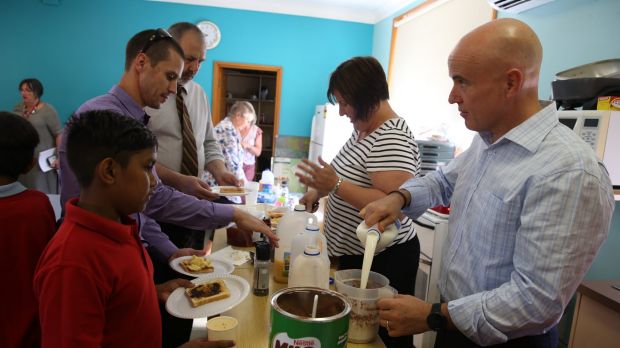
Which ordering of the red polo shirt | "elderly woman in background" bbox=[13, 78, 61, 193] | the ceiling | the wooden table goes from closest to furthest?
1. the red polo shirt
2. the wooden table
3. "elderly woman in background" bbox=[13, 78, 61, 193]
4. the ceiling

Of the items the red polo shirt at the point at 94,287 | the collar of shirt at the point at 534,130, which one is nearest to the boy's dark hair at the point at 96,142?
the red polo shirt at the point at 94,287

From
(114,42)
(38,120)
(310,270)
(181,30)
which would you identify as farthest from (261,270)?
(114,42)

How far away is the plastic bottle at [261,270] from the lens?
1.29m

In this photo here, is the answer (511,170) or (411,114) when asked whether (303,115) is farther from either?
(511,170)

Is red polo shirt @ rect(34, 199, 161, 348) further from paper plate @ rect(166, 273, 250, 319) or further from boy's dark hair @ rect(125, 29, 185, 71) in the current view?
boy's dark hair @ rect(125, 29, 185, 71)

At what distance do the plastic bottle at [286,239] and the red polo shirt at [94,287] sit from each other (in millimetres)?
476

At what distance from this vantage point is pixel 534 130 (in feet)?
3.13

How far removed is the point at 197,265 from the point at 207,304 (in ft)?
1.03

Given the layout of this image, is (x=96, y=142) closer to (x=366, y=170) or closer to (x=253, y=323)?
(x=253, y=323)

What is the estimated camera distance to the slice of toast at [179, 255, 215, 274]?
1414 millimetres

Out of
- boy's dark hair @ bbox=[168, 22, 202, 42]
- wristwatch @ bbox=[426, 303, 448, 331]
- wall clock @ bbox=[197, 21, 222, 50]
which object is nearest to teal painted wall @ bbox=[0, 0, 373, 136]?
wall clock @ bbox=[197, 21, 222, 50]

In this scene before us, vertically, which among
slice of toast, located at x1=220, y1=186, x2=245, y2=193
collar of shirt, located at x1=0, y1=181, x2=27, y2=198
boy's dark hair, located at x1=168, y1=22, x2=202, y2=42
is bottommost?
slice of toast, located at x1=220, y1=186, x2=245, y2=193

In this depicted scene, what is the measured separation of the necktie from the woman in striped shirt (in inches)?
31.9

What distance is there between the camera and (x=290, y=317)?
0.66 metres
